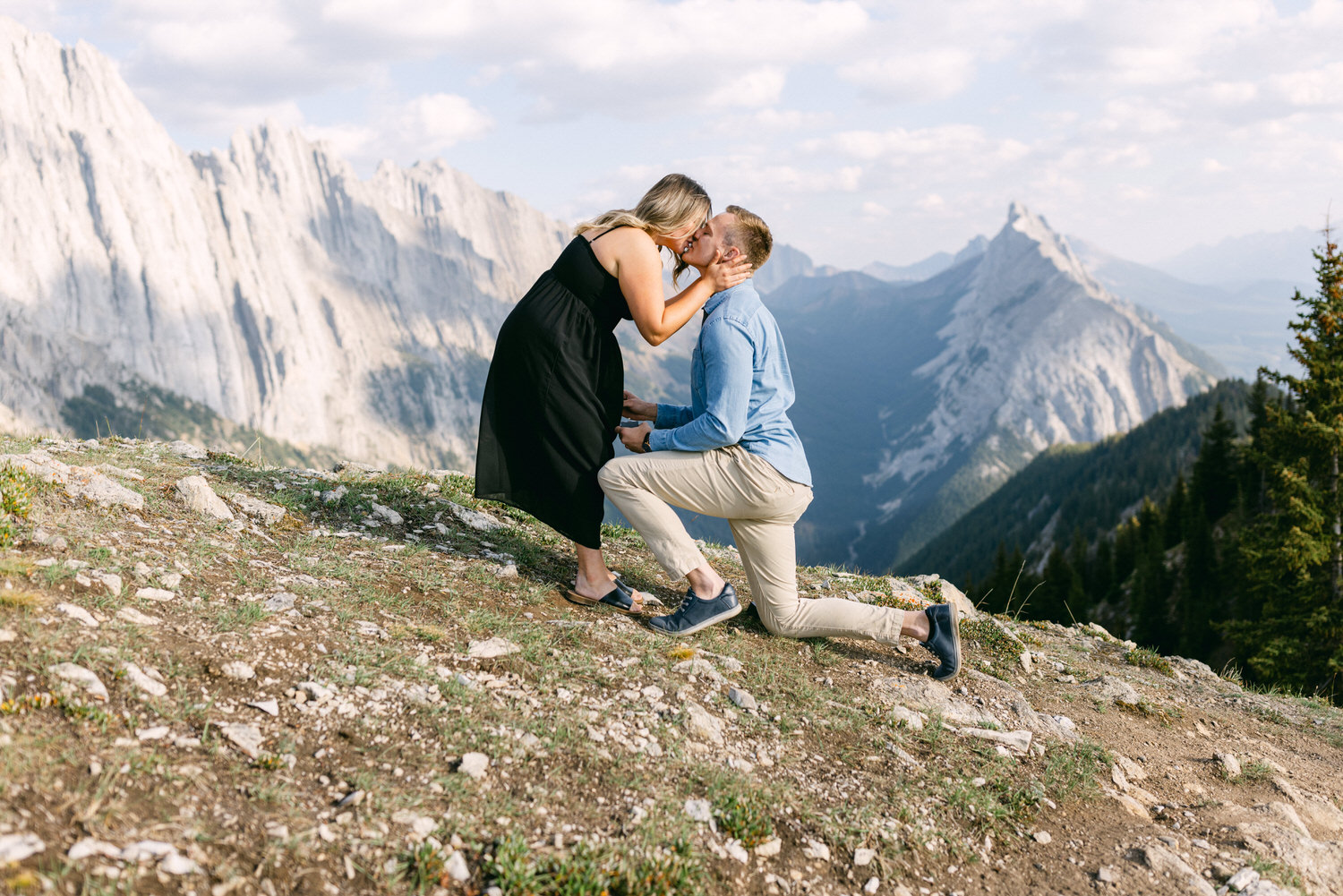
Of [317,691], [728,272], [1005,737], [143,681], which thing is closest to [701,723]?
[317,691]

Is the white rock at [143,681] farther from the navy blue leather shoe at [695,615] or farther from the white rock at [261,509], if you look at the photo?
the navy blue leather shoe at [695,615]

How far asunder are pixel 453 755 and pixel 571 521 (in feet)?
9.95

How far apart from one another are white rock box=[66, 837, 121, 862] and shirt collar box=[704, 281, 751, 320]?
5.43 meters

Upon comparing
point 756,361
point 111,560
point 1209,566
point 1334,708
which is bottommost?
point 1209,566

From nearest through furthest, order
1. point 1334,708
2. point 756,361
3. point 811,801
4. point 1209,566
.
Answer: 1. point 811,801
2. point 756,361
3. point 1334,708
4. point 1209,566

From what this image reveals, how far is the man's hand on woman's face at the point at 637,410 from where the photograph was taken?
310 inches

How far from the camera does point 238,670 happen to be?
4.98 metres

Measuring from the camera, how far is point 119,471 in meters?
8.46

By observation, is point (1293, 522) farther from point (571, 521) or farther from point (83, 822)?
point (83, 822)

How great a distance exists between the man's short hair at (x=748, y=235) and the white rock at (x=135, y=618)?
5376mm

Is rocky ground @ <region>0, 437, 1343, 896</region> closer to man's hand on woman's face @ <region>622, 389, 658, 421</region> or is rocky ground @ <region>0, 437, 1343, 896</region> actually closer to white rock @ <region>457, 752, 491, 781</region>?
white rock @ <region>457, 752, 491, 781</region>

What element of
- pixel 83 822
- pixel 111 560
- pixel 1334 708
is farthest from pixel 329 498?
pixel 1334 708

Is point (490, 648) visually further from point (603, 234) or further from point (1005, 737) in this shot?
point (1005, 737)

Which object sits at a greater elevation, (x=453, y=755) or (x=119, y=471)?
(x=119, y=471)
